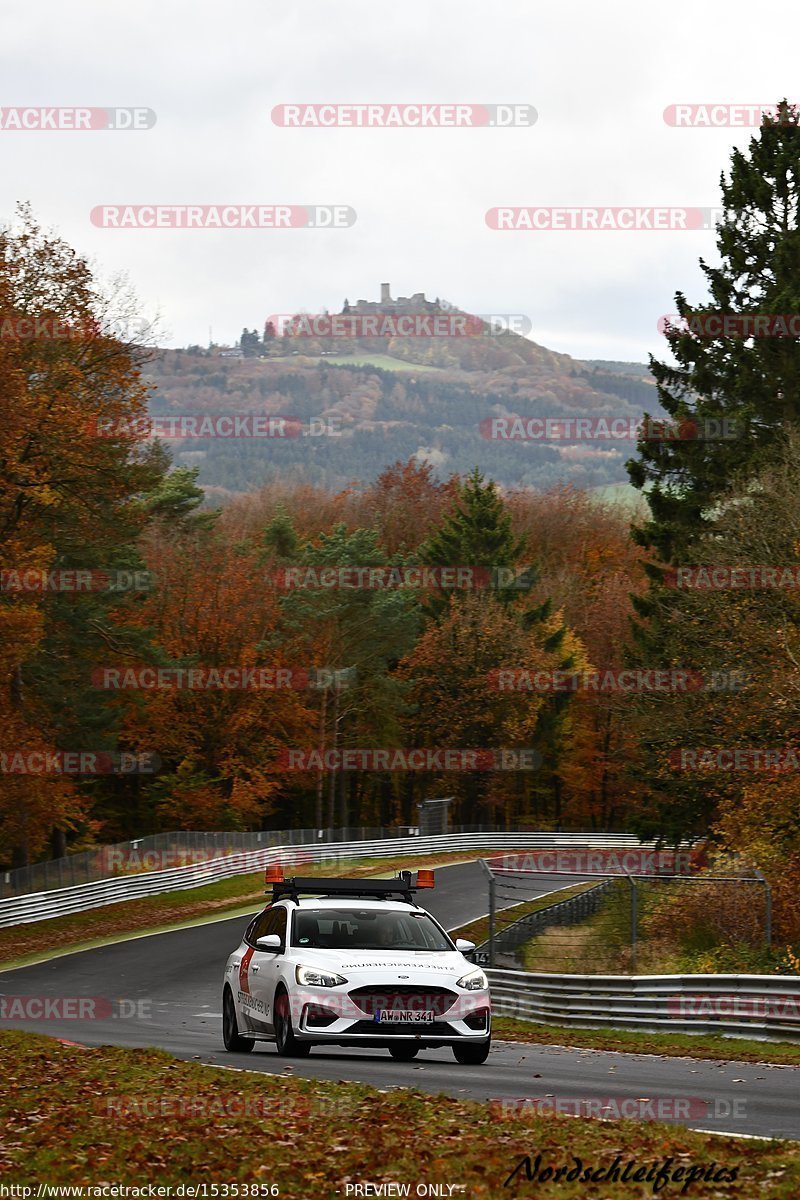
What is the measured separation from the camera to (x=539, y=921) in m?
34.3

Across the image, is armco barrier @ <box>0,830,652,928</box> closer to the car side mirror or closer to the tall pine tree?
the tall pine tree

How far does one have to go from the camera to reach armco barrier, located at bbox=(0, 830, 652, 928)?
46625 mm

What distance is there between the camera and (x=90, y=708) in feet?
202

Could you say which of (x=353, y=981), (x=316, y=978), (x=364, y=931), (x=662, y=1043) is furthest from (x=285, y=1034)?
(x=662, y=1043)

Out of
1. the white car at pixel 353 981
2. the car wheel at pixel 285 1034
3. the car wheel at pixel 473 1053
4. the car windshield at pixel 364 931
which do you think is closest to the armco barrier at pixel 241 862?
the white car at pixel 353 981

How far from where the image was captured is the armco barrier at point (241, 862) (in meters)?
46.6

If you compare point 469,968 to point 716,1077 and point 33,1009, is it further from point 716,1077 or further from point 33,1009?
point 33,1009

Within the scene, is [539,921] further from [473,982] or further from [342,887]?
[473,982]

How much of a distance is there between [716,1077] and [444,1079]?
8.16 ft

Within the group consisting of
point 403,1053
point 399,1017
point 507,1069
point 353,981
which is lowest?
point 403,1053

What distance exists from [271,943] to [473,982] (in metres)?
2.08

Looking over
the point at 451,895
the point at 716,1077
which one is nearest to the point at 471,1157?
the point at 716,1077

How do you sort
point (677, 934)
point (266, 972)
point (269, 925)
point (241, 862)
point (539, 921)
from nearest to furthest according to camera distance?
point (266, 972)
point (269, 925)
point (677, 934)
point (539, 921)
point (241, 862)

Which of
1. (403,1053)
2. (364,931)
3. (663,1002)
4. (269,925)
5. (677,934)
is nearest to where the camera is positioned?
(364,931)
